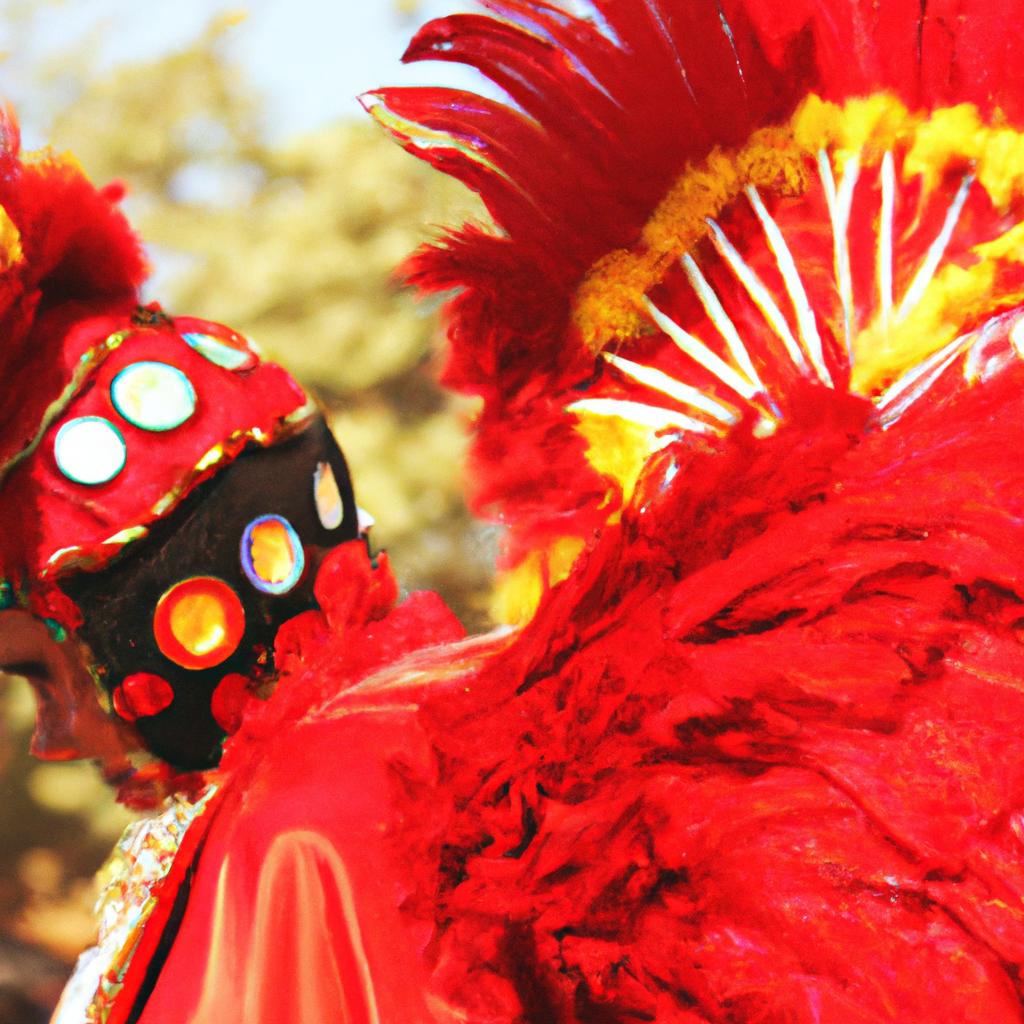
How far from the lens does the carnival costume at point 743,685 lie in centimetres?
48

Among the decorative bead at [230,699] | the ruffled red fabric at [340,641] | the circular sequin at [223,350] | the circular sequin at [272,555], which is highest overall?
the circular sequin at [223,350]

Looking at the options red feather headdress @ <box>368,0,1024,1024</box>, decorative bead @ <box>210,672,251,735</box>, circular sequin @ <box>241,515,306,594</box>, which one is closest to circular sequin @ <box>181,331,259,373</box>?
circular sequin @ <box>241,515,306,594</box>

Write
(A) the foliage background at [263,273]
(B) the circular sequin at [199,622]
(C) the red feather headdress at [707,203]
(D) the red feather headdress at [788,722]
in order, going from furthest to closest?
(A) the foliage background at [263,273] → (B) the circular sequin at [199,622] → (C) the red feather headdress at [707,203] → (D) the red feather headdress at [788,722]

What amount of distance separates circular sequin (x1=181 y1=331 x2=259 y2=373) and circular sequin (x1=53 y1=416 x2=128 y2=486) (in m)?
0.09

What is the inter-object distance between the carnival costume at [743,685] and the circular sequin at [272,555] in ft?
0.31

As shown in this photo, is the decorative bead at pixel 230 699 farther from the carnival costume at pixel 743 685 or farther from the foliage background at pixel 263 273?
the foliage background at pixel 263 273

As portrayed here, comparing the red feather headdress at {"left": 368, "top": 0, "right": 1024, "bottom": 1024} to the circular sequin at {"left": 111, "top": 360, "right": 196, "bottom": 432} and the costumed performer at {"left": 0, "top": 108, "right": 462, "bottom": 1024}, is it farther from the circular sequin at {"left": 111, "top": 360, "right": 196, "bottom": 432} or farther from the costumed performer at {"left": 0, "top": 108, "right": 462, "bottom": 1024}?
the circular sequin at {"left": 111, "top": 360, "right": 196, "bottom": 432}

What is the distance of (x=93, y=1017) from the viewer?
52 centimetres

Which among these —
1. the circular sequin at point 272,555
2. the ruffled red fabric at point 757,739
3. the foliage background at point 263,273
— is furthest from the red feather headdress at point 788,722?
the foliage background at point 263,273

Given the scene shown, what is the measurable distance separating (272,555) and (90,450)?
14cm

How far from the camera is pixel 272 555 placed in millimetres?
726

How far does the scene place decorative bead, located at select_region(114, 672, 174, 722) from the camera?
70 cm

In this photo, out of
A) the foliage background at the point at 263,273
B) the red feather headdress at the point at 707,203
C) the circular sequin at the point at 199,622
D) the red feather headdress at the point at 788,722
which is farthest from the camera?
the foliage background at the point at 263,273

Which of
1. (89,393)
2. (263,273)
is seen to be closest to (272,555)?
(89,393)
